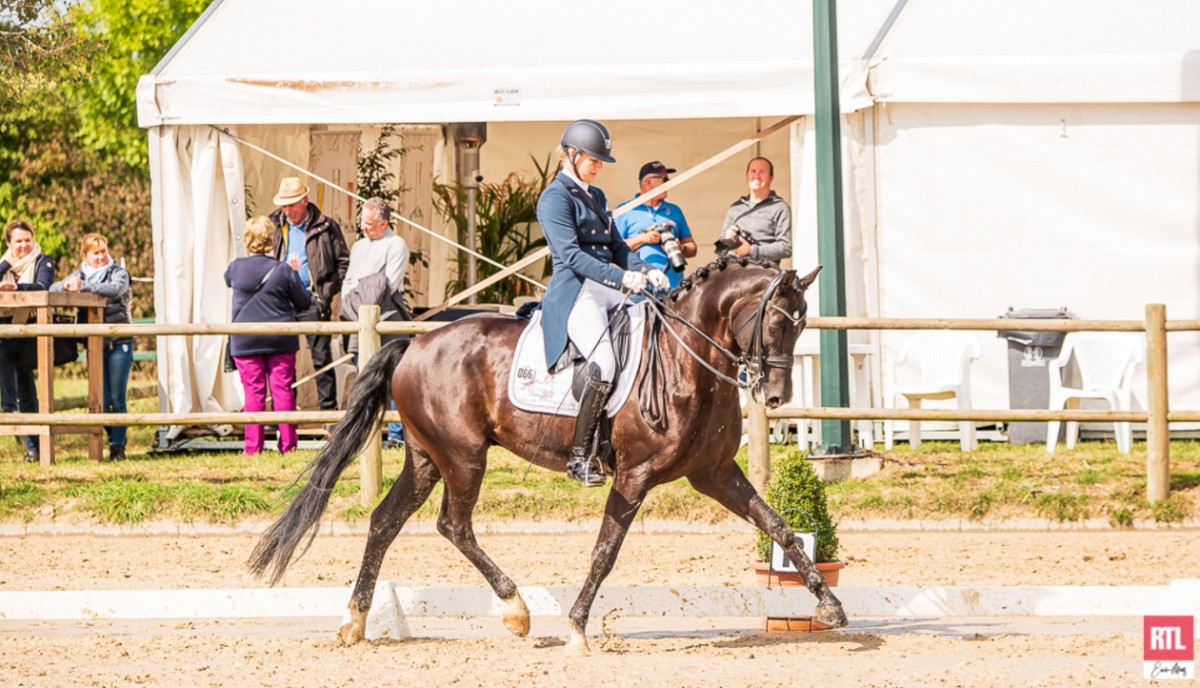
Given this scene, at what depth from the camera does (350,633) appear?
683 centimetres

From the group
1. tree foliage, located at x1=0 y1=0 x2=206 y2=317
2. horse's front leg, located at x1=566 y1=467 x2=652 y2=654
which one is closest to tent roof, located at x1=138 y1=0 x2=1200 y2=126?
horse's front leg, located at x1=566 y1=467 x2=652 y2=654

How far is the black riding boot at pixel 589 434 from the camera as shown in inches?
265

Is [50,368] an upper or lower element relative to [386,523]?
upper

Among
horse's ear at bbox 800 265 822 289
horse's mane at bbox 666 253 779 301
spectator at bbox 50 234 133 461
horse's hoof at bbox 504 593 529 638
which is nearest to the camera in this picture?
horse's ear at bbox 800 265 822 289

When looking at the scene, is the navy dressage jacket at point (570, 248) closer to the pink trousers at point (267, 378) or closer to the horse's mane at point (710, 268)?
the horse's mane at point (710, 268)

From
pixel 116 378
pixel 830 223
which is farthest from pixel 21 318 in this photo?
pixel 830 223

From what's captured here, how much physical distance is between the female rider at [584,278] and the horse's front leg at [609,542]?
0.17 m

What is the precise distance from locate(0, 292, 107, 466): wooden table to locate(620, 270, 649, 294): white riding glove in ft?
20.4

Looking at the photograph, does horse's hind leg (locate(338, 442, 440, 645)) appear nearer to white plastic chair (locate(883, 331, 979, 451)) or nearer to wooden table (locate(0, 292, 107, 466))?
wooden table (locate(0, 292, 107, 466))

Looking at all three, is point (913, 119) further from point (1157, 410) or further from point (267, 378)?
point (267, 378)

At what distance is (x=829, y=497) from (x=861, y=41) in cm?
371

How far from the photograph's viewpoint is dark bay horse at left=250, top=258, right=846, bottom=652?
21.5 ft

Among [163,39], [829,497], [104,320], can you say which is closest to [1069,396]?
[829,497]

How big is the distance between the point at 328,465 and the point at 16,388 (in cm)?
647
